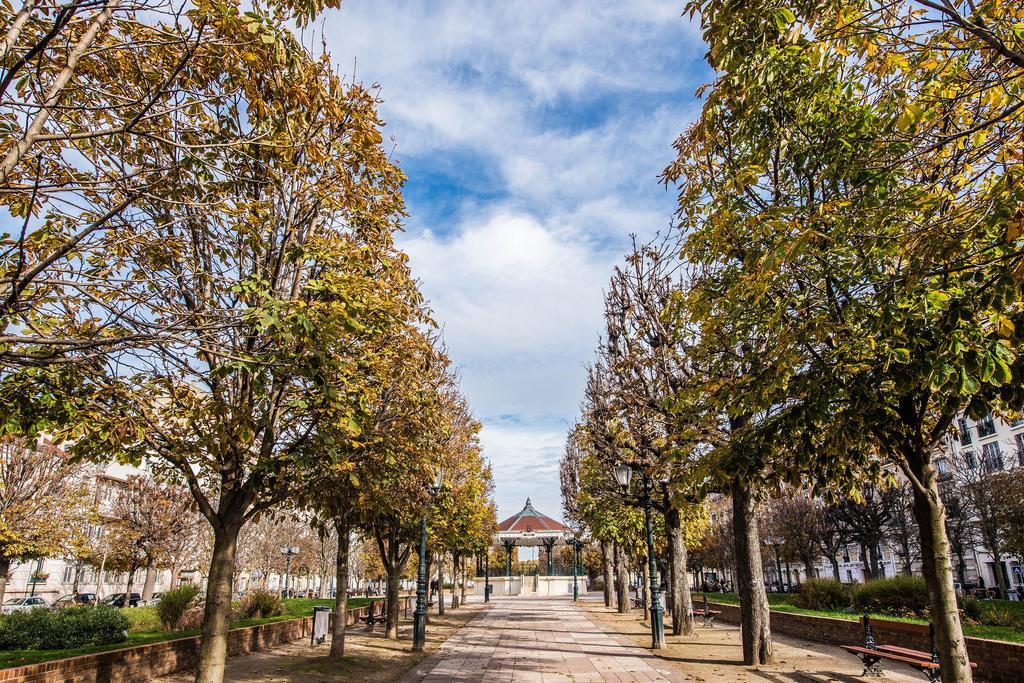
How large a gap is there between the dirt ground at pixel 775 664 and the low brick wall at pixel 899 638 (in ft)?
1.51

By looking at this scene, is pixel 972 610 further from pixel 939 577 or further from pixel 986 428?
pixel 986 428

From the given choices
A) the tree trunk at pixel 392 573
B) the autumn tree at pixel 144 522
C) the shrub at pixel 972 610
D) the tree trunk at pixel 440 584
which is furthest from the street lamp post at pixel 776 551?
the autumn tree at pixel 144 522

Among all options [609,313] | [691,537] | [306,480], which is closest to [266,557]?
[691,537]

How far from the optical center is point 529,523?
66938mm

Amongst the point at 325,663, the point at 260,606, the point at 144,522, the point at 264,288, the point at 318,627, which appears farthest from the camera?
the point at 144,522

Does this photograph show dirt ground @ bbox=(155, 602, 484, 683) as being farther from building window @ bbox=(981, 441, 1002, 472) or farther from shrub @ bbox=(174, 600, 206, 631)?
building window @ bbox=(981, 441, 1002, 472)

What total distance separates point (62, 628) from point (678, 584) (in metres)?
16.2

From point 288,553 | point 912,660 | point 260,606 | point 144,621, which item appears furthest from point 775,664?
point 288,553

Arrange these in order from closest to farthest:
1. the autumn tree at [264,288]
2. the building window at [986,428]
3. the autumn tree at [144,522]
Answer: the autumn tree at [264,288] < the autumn tree at [144,522] < the building window at [986,428]

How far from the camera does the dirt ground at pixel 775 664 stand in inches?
486

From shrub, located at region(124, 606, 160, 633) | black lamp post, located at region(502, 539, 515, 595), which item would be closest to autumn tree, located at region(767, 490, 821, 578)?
black lamp post, located at region(502, 539, 515, 595)

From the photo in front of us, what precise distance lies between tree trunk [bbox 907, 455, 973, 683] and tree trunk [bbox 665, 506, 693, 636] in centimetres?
1140

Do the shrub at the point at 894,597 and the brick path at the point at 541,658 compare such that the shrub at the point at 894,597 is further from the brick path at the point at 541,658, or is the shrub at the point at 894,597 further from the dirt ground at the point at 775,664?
the brick path at the point at 541,658

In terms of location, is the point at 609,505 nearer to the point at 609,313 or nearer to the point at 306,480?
the point at 609,313
